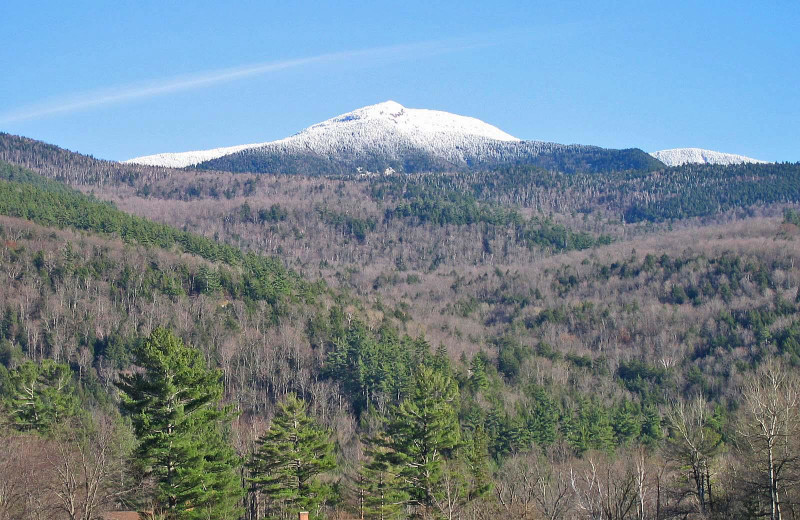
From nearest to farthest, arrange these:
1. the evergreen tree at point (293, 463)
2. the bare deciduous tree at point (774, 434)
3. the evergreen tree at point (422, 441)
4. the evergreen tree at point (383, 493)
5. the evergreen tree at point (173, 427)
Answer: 1. the evergreen tree at point (173, 427)
2. the bare deciduous tree at point (774, 434)
3. the evergreen tree at point (293, 463)
4. the evergreen tree at point (422, 441)
5. the evergreen tree at point (383, 493)

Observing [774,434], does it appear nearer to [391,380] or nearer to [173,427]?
[173,427]

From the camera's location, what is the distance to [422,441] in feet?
132

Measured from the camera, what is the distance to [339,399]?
301 feet

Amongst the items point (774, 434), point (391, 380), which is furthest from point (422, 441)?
point (391, 380)

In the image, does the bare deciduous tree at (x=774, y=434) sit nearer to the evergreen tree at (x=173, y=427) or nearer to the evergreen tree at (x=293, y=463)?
the evergreen tree at (x=293, y=463)

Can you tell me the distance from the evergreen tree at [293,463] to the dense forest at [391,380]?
113 mm

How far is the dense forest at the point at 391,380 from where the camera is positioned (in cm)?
3462

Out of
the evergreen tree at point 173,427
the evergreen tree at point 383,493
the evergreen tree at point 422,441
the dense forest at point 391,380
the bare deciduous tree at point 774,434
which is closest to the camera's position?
the evergreen tree at point 173,427

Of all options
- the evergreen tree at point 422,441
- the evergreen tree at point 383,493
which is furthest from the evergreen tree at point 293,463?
the evergreen tree at point 422,441

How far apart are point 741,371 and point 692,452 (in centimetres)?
7296

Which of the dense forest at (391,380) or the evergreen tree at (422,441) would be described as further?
the evergreen tree at (422,441)

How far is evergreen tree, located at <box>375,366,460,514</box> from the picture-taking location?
1547 inches

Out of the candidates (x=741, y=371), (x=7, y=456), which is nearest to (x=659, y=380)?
(x=741, y=371)

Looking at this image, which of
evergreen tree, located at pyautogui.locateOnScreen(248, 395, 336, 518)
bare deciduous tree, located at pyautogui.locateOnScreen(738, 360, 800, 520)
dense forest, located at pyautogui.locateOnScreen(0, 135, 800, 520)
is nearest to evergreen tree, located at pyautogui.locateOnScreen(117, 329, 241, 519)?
dense forest, located at pyautogui.locateOnScreen(0, 135, 800, 520)
